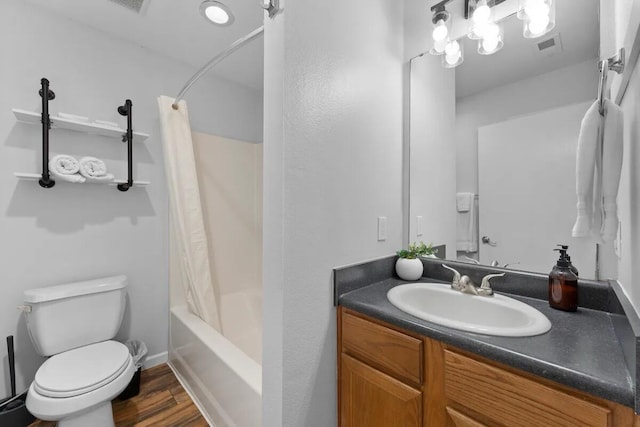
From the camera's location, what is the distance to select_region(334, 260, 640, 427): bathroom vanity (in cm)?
61

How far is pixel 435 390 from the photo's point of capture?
856mm

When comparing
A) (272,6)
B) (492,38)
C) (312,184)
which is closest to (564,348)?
(312,184)

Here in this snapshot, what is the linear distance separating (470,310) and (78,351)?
2.13m

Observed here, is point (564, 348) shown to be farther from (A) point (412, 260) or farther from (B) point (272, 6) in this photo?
(B) point (272, 6)

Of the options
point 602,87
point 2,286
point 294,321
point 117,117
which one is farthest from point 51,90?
point 602,87

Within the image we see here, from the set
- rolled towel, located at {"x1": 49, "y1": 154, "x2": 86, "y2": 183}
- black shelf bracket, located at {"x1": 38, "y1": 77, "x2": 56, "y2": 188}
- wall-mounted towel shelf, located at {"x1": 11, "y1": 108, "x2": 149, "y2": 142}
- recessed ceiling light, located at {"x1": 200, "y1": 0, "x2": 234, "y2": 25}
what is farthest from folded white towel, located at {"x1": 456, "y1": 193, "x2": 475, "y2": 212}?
black shelf bracket, located at {"x1": 38, "y1": 77, "x2": 56, "y2": 188}

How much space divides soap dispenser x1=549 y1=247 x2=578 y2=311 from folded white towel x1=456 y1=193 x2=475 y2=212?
0.43 metres

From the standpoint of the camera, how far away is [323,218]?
1106 mm

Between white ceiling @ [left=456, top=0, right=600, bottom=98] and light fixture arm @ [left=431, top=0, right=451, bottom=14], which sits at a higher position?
light fixture arm @ [left=431, top=0, right=451, bottom=14]

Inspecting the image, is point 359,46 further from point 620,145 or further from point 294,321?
point 294,321

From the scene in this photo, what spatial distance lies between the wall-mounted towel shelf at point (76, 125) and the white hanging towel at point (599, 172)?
7.87 feet

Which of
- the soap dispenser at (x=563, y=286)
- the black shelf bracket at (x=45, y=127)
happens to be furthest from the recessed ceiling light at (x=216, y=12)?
the soap dispenser at (x=563, y=286)

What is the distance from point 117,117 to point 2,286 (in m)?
1.25

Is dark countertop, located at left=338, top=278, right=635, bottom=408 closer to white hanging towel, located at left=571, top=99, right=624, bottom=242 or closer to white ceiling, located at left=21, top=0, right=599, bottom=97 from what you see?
white hanging towel, located at left=571, top=99, right=624, bottom=242
